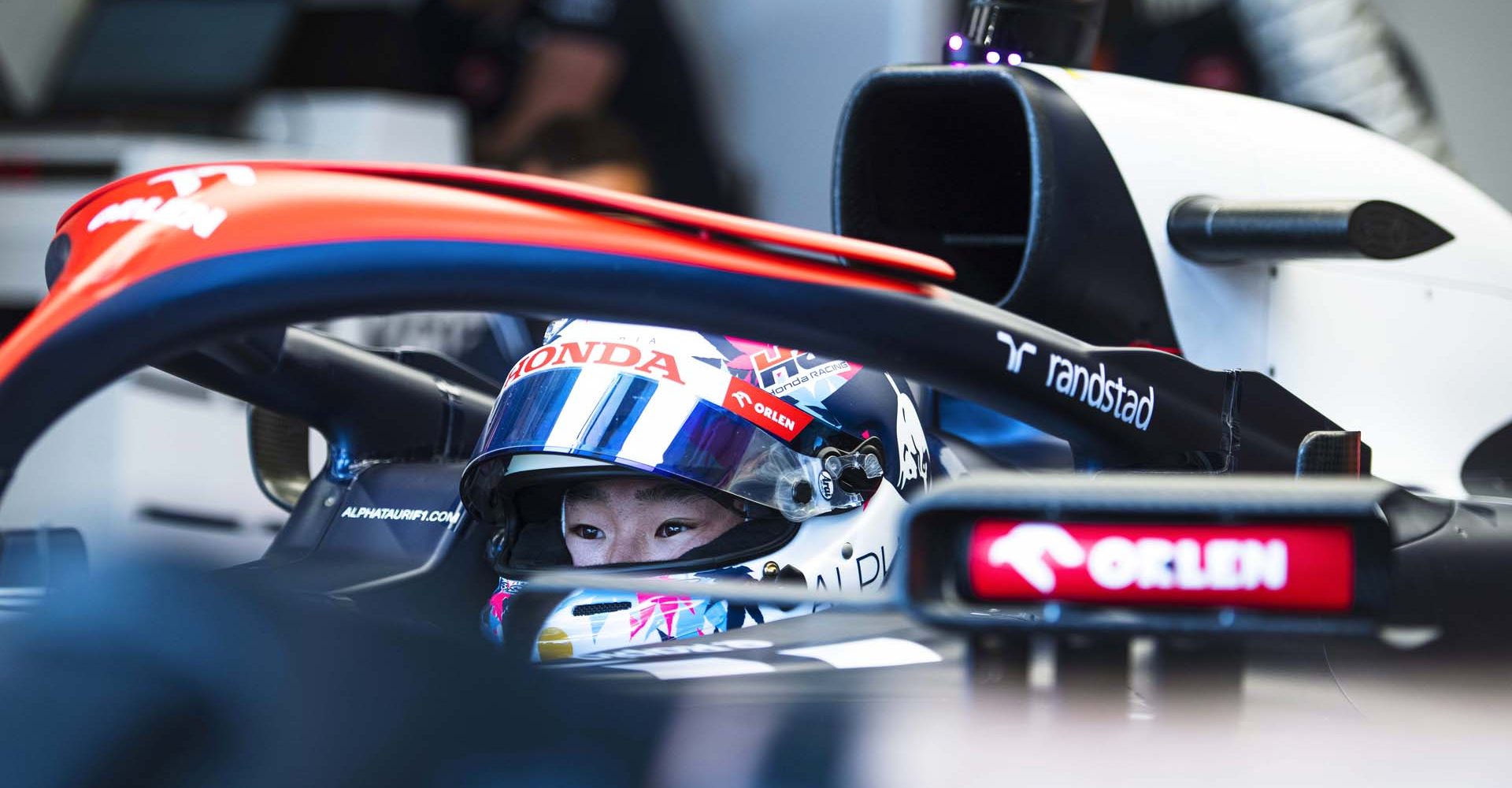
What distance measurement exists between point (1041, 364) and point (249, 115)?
4.59m

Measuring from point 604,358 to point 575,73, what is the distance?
→ 383cm

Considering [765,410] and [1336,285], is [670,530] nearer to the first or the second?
[765,410]

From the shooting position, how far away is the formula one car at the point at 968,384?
710 millimetres

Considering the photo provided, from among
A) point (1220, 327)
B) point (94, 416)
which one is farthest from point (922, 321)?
point (94, 416)

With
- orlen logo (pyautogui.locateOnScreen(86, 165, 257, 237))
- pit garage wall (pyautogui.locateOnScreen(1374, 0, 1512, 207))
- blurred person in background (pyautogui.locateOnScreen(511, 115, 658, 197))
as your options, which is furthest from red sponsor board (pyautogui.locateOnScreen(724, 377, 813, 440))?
pit garage wall (pyautogui.locateOnScreen(1374, 0, 1512, 207))

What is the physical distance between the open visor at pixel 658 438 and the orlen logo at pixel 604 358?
0.01 m

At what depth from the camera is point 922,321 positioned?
2.93ft

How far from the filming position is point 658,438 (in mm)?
1447

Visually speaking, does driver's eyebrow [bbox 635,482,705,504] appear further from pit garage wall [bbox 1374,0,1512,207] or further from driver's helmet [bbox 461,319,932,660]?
pit garage wall [bbox 1374,0,1512,207]

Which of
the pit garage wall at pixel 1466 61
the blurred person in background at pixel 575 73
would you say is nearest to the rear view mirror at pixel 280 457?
the blurred person in background at pixel 575 73

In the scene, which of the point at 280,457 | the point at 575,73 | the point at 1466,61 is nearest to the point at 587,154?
the point at 575,73

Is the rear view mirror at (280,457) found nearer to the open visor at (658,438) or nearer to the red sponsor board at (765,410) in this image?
the open visor at (658,438)

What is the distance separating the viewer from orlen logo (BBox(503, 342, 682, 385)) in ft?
4.87

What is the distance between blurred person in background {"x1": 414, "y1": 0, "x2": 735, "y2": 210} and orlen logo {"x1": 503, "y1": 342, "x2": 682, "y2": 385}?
3.49 m
